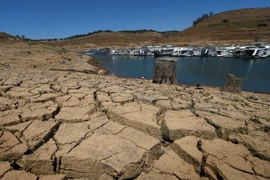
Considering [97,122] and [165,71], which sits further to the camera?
[165,71]

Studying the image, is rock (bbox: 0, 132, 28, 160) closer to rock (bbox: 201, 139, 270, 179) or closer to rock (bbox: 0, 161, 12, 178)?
rock (bbox: 0, 161, 12, 178)

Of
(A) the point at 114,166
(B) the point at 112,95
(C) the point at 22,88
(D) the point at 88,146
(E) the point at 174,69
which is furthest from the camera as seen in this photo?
(E) the point at 174,69

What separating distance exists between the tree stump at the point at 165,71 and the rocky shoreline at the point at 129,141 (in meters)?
2.95

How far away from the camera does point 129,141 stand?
1.87 meters

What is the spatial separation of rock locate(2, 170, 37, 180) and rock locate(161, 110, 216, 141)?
49.9 inches

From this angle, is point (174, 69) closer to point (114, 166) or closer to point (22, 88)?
point (22, 88)

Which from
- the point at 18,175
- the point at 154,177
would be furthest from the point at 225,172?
the point at 18,175

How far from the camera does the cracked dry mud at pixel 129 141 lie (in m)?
1.55

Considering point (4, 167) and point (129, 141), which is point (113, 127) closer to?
point (129, 141)

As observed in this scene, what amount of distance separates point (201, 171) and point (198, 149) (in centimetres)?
23

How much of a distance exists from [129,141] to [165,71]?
4.20m

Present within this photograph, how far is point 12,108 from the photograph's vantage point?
8.48 feet

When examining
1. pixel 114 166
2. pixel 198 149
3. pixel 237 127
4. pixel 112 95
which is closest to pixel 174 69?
pixel 112 95

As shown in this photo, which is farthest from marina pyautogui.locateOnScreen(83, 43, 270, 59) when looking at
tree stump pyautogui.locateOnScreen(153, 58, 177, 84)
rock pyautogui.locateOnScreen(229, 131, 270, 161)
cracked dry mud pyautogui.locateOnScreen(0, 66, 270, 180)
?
rock pyautogui.locateOnScreen(229, 131, 270, 161)
